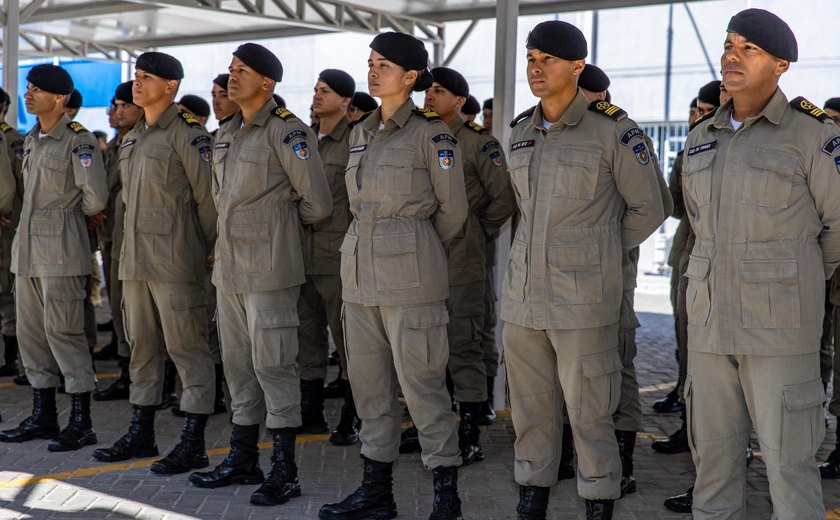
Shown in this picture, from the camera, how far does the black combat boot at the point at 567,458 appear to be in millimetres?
4836

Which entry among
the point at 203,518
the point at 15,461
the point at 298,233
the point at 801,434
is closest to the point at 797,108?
the point at 801,434

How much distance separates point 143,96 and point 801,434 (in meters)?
3.58

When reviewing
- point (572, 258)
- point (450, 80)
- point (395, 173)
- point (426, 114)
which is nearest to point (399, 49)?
point (426, 114)

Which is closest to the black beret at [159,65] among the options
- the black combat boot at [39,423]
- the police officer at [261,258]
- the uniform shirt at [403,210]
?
the police officer at [261,258]

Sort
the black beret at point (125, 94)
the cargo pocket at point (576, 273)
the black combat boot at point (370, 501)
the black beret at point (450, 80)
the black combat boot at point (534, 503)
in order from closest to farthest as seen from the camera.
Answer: the cargo pocket at point (576, 273)
the black combat boot at point (534, 503)
the black combat boot at point (370, 501)
the black beret at point (450, 80)
the black beret at point (125, 94)

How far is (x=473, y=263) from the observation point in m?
5.33

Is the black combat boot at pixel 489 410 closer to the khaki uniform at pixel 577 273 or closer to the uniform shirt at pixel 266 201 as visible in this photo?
A: the uniform shirt at pixel 266 201

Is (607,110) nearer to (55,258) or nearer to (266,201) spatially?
(266,201)

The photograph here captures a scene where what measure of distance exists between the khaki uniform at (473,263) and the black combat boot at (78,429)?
2.07 meters

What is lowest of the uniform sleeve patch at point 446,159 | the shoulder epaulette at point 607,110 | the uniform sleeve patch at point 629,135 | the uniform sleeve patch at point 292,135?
the uniform sleeve patch at point 446,159

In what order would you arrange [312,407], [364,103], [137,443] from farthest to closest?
[364,103]
[312,407]
[137,443]

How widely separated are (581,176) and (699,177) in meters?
0.48

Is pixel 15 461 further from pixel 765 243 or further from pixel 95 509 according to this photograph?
pixel 765 243

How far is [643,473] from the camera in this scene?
5.00m
